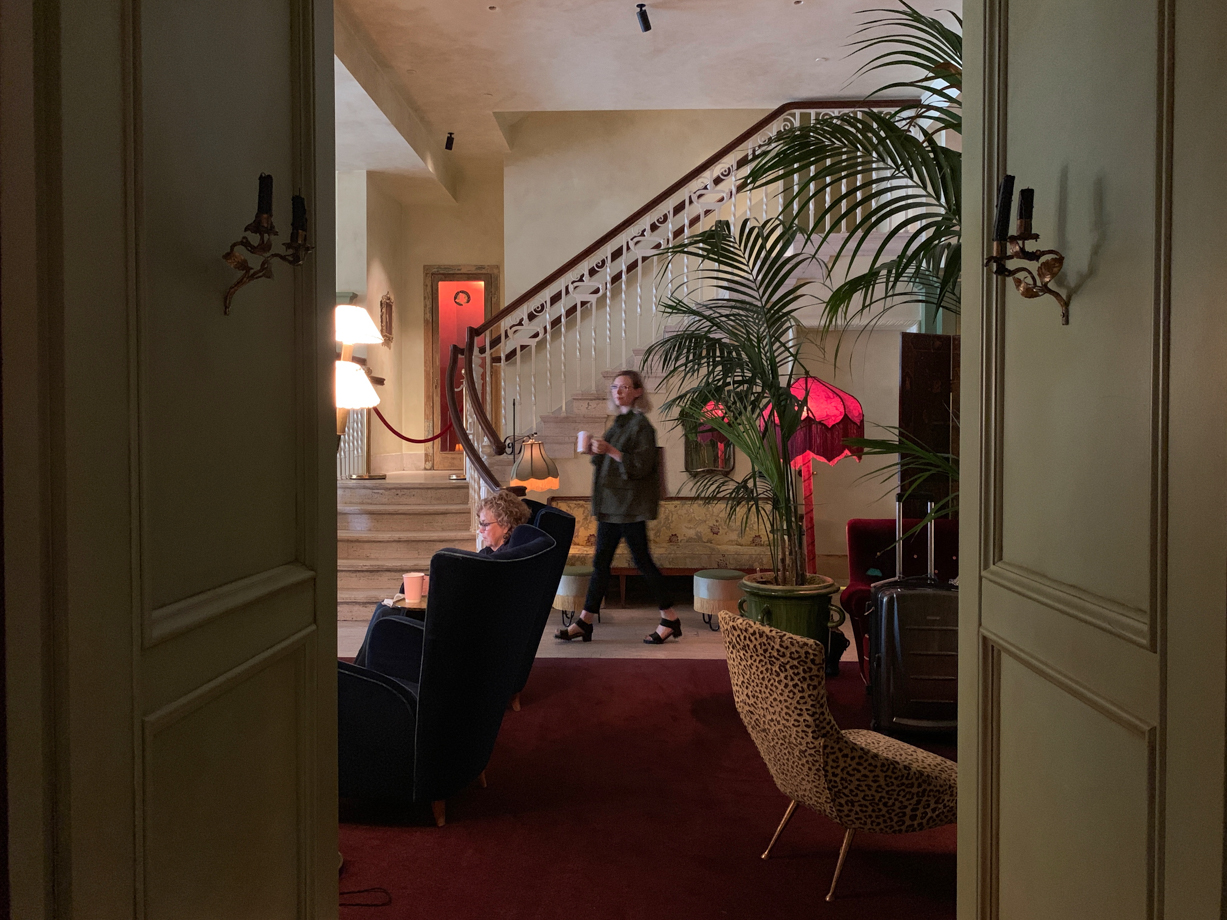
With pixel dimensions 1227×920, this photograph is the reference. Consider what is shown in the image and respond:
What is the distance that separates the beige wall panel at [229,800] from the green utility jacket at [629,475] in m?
3.70

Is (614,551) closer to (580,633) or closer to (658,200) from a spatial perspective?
(580,633)

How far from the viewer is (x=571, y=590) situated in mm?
5633

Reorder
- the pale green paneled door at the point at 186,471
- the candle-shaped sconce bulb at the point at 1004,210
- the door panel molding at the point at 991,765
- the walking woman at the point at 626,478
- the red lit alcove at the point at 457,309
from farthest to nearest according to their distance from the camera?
the red lit alcove at the point at 457,309, the walking woman at the point at 626,478, the door panel molding at the point at 991,765, the candle-shaped sconce bulb at the point at 1004,210, the pale green paneled door at the point at 186,471

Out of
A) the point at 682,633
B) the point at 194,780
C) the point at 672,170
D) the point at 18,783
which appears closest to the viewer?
the point at 18,783

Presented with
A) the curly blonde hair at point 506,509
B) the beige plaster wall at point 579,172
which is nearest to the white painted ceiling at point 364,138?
the beige plaster wall at point 579,172

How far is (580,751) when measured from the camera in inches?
144

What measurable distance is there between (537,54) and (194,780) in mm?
7097

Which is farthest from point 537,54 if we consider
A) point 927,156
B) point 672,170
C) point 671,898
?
point 671,898

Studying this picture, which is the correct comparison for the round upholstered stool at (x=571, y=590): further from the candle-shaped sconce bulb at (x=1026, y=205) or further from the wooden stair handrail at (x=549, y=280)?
the candle-shaped sconce bulb at (x=1026, y=205)

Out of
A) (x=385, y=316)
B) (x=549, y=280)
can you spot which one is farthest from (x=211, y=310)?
(x=385, y=316)

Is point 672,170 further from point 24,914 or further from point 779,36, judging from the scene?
point 24,914

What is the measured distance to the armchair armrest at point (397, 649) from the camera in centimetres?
338

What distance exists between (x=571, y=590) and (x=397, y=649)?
2.31 meters

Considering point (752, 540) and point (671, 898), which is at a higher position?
point (752, 540)
